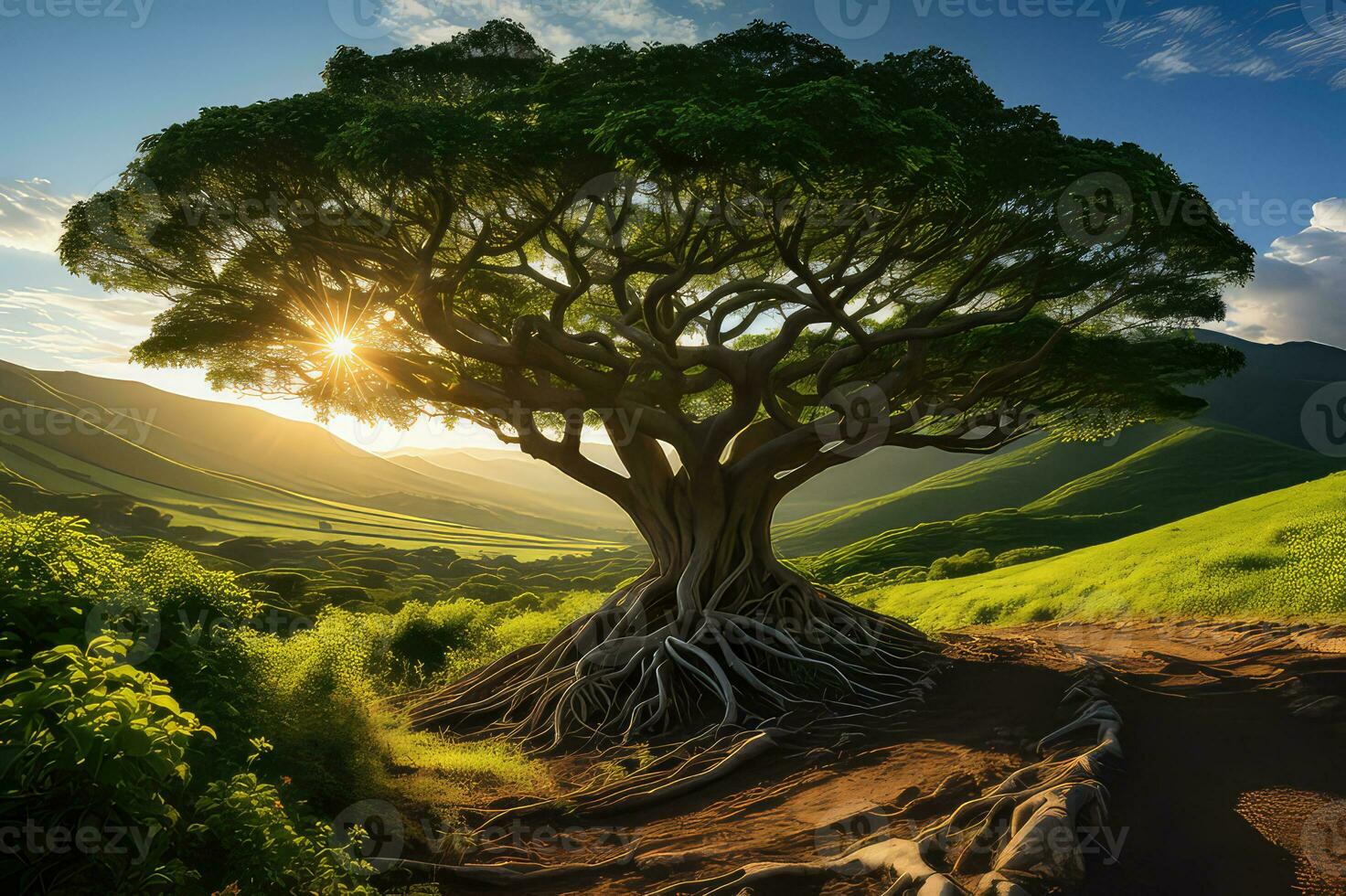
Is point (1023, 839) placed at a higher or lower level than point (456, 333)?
lower

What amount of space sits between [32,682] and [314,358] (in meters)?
12.0

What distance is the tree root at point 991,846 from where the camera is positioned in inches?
205

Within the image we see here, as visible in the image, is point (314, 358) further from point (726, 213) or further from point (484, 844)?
point (484, 844)

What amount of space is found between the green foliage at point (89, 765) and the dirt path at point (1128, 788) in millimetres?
4055

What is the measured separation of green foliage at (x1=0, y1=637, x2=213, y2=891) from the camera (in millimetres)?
3248

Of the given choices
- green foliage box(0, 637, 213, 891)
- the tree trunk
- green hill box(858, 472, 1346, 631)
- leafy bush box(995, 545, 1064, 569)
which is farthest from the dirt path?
leafy bush box(995, 545, 1064, 569)

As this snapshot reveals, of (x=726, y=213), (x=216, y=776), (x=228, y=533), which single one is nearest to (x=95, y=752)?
(x=216, y=776)

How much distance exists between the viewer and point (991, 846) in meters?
5.91

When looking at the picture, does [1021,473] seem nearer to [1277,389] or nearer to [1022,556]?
[1277,389]

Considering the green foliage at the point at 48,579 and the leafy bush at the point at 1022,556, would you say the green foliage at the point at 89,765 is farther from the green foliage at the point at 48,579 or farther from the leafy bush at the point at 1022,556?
the leafy bush at the point at 1022,556

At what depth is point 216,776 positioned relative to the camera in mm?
5285

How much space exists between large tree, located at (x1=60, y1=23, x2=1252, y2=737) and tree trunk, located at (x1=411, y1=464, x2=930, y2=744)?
0.06 meters

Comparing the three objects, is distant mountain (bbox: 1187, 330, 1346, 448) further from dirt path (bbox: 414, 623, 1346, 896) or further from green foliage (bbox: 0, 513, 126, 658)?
green foliage (bbox: 0, 513, 126, 658)

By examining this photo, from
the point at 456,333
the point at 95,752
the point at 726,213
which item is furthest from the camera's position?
the point at 456,333
